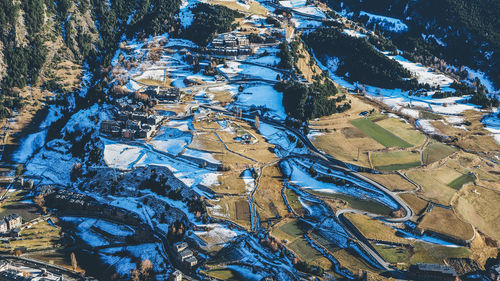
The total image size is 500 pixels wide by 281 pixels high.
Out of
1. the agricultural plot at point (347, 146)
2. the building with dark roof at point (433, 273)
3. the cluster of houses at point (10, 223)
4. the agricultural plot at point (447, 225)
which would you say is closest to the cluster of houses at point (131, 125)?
the cluster of houses at point (10, 223)

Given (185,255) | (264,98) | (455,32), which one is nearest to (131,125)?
(264,98)

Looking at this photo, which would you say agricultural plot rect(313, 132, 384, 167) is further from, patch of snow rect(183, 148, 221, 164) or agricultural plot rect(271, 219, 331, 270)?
patch of snow rect(183, 148, 221, 164)

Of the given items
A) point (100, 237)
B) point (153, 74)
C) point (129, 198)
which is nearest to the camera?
point (100, 237)

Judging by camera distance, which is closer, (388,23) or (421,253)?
(421,253)

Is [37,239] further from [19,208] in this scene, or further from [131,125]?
[131,125]

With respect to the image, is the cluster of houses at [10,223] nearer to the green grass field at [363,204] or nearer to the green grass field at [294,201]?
Result: the green grass field at [294,201]

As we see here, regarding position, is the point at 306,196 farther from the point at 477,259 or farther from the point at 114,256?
the point at 114,256

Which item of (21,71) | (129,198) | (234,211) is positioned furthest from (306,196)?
(21,71)
